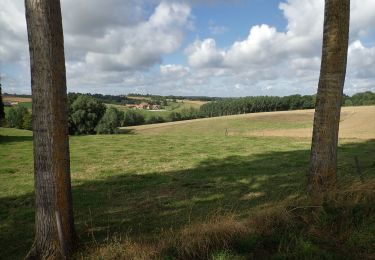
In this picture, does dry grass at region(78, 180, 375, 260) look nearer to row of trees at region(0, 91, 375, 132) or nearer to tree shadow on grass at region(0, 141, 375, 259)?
tree shadow on grass at region(0, 141, 375, 259)

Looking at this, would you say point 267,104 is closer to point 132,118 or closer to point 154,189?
point 132,118

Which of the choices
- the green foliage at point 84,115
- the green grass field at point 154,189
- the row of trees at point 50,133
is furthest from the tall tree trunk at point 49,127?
the green foliage at point 84,115

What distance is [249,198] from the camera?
37.1 feet

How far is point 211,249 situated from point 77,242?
8.67 feet

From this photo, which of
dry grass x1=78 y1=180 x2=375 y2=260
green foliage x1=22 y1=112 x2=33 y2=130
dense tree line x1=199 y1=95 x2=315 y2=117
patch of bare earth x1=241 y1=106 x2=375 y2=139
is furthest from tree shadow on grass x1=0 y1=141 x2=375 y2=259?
dense tree line x1=199 y1=95 x2=315 y2=117

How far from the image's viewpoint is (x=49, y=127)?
20.0 ft

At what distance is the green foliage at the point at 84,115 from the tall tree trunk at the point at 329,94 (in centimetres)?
5881

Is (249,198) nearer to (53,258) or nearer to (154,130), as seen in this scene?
(53,258)

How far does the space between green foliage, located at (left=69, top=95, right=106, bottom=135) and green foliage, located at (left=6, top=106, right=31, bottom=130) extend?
26.2 meters

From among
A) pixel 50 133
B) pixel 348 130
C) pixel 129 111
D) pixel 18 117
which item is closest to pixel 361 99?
pixel 129 111

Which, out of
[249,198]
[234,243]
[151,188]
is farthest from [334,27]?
[151,188]

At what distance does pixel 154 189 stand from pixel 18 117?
83984 millimetres

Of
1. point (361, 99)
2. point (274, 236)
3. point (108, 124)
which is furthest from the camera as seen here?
point (361, 99)

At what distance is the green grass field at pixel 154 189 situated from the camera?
855cm
